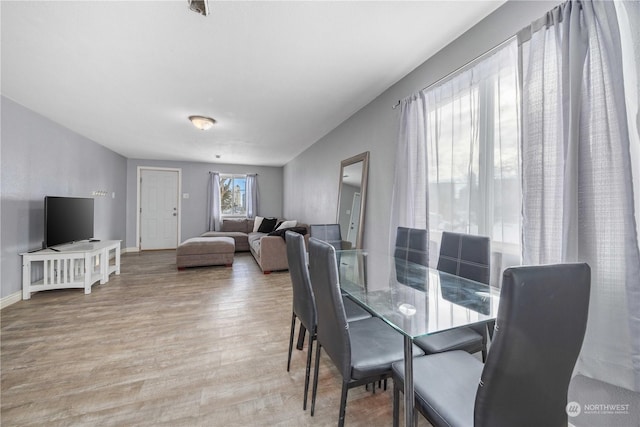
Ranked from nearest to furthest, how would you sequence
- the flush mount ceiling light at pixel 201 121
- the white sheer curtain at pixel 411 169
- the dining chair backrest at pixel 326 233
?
the white sheer curtain at pixel 411 169
the dining chair backrest at pixel 326 233
the flush mount ceiling light at pixel 201 121

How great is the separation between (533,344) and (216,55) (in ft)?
8.60

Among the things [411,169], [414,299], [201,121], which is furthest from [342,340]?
[201,121]

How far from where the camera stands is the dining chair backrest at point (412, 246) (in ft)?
6.89

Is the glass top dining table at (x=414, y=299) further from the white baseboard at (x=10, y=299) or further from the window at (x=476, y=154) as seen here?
the white baseboard at (x=10, y=299)

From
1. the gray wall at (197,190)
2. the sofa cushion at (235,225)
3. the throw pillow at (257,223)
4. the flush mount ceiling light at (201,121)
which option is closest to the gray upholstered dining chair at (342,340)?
the flush mount ceiling light at (201,121)

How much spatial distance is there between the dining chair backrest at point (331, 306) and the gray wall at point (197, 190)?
6.49 m

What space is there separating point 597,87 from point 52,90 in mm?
4412

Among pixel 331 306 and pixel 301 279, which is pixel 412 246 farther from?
pixel 331 306

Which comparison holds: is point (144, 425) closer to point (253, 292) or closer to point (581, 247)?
point (253, 292)

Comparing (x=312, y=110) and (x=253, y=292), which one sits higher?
(x=312, y=110)

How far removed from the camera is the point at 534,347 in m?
0.71

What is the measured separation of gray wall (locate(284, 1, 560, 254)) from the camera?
1.64m

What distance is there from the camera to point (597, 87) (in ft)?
3.69

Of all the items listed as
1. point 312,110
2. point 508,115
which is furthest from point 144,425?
point 312,110
